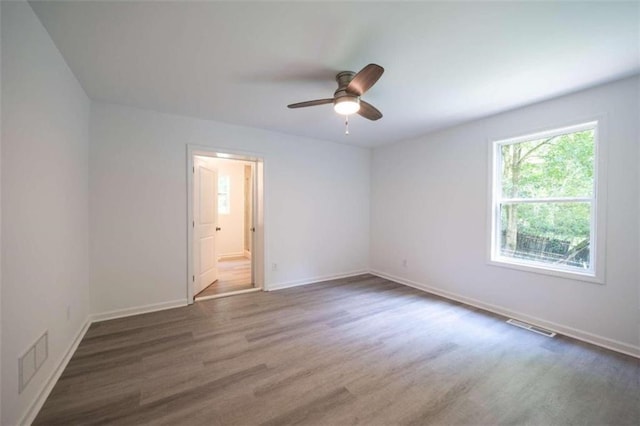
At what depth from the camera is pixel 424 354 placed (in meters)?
2.26

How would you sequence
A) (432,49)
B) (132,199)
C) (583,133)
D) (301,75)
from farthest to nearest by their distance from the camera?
(132,199) < (583,133) < (301,75) < (432,49)

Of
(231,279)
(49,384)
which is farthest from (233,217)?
(49,384)

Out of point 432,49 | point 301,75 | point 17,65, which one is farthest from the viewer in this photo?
point 301,75

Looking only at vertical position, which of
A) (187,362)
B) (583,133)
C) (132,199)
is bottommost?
(187,362)

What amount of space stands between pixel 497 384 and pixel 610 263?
5.65ft

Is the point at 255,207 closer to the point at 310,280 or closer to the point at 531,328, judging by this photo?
the point at 310,280

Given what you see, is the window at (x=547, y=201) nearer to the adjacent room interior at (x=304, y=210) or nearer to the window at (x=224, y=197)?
the adjacent room interior at (x=304, y=210)

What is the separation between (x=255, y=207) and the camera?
4.05 m

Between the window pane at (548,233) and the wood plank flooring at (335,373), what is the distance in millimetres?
860

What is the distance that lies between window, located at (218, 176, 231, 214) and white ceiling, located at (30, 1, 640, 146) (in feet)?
12.6

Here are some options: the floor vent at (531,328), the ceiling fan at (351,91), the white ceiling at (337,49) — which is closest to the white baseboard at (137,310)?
the white ceiling at (337,49)

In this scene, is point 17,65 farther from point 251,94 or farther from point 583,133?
point 583,133

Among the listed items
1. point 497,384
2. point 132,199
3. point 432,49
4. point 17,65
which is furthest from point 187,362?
point 432,49

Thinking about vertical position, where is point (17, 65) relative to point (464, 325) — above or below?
above
